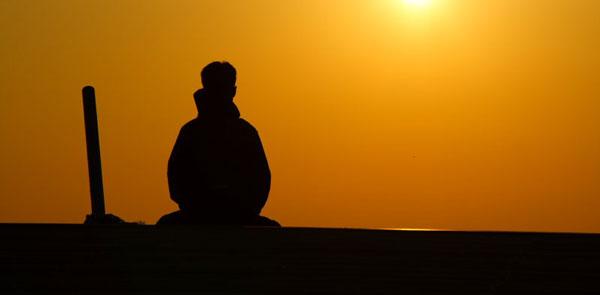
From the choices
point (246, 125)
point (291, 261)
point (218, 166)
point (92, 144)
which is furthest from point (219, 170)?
point (291, 261)

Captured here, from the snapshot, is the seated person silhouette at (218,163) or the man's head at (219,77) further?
the man's head at (219,77)

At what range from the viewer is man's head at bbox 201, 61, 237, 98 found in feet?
29.8

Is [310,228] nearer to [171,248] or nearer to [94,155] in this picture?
[171,248]

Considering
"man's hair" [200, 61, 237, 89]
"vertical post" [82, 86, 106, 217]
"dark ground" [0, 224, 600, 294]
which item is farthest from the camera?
"vertical post" [82, 86, 106, 217]

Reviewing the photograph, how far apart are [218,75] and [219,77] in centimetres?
2

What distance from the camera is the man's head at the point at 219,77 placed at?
907cm

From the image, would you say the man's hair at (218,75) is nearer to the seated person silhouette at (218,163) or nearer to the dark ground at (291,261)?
the seated person silhouette at (218,163)

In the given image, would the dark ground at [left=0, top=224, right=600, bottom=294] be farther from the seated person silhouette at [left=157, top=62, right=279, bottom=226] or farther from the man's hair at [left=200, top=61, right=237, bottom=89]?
the man's hair at [left=200, top=61, right=237, bottom=89]

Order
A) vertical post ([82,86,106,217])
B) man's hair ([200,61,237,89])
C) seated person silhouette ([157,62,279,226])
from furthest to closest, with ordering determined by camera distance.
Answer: vertical post ([82,86,106,217])
man's hair ([200,61,237,89])
seated person silhouette ([157,62,279,226])

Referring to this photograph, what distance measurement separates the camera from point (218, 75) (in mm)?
9070

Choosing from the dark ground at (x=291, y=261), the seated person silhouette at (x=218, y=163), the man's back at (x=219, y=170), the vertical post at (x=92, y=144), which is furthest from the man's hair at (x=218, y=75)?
the dark ground at (x=291, y=261)

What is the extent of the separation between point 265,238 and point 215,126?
4.22 meters

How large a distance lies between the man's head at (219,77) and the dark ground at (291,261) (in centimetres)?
370

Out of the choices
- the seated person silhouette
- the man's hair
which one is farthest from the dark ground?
the man's hair
